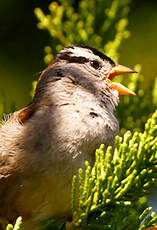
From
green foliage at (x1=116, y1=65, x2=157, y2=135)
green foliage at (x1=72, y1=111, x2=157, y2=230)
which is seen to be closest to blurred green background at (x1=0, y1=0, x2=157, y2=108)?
green foliage at (x1=116, y1=65, x2=157, y2=135)

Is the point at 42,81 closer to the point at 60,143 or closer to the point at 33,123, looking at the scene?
the point at 33,123

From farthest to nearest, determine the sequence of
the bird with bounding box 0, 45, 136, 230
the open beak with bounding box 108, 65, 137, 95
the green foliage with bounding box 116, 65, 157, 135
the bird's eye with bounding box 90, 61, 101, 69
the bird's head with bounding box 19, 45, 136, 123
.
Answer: the green foliage with bounding box 116, 65, 157, 135, the bird's eye with bounding box 90, 61, 101, 69, the open beak with bounding box 108, 65, 137, 95, the bird's head with bounding box 19, 45, 136, 123, the bird with bounding box 0, 45, 136, 230

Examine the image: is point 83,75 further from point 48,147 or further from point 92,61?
point 48,147

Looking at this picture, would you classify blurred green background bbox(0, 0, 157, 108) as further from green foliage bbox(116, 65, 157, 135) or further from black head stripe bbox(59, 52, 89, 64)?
black head stripe bbox(59, 52, 89, 64)

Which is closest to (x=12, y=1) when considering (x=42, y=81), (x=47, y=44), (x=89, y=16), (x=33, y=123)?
(x=47, y=44)

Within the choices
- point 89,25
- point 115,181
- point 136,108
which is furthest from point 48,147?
point 89,25

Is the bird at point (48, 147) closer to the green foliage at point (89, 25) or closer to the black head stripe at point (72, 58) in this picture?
the black head stripe at point (72, 58)
